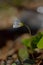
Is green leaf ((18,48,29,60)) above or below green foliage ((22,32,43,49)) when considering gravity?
below

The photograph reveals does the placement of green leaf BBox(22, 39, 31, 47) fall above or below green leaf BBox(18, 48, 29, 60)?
above

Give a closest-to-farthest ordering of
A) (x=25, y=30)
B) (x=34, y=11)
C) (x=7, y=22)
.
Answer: (x=25, y=30)
(x=7, y=22)
(x=34, y=11)

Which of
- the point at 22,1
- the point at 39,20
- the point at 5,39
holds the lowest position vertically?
the point at 5,39

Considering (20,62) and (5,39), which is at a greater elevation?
(5,39)

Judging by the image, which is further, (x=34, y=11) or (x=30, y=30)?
(x=34, y=11)

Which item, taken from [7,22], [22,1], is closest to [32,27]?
[7,22]

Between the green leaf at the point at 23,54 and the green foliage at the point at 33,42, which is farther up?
the green foliage at the point at 33,42

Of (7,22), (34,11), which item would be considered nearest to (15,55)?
(7,22)

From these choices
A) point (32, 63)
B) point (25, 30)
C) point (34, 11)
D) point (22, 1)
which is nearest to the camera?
point (32, 63)

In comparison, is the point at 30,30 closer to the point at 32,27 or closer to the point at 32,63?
the point at 32,27

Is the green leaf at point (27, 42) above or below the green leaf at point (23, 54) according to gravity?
above
